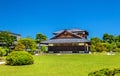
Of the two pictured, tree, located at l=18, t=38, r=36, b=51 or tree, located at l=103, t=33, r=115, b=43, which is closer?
tree, located at l=18, t=38, r=36, b=51

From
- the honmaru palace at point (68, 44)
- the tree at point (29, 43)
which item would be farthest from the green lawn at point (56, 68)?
the tree at point (29, 43)

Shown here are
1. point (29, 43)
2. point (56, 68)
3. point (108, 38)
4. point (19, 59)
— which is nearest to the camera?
point (56, 68)

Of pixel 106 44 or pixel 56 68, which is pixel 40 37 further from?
pixel 56 68

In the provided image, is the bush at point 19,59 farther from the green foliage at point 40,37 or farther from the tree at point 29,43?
the green foliage at point 40,37

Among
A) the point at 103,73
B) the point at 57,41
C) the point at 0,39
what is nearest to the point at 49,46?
the point at 57,41

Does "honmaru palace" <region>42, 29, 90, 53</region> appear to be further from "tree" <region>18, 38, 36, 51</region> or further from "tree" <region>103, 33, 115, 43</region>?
"tree" <region>103, 33, 115, 43</region>

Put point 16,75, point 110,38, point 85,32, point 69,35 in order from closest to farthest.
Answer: point 16,75 < point 69,35 < point 85,32 < point 110,38

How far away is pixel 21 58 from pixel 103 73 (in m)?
20.0

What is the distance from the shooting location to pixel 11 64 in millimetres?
27938

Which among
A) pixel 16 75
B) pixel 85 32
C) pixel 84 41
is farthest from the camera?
pixel 85 32

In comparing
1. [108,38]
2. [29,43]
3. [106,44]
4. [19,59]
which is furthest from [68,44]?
[19,59]

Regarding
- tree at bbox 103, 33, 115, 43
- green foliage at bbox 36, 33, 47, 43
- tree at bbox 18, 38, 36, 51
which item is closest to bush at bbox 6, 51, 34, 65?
tree at bbox 18, 38, 36, 51

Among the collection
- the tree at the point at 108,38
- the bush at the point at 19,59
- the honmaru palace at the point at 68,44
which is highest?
the tree at the point at 108,38

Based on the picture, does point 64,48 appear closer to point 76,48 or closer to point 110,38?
point 76,48
